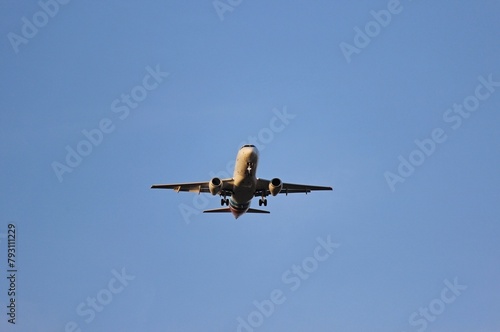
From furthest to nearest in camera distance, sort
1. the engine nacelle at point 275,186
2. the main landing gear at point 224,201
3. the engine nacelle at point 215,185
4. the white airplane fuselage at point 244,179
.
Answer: the main landing gear at point 224,201 → the engine nacelle at point 275,186 → the engine nacelle at point 215,185 → the white airplane fuselage at point 244,179

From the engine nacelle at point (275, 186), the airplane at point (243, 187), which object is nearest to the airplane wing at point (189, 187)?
the airplane at point (243, 187)

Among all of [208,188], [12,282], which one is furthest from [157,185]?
[12,282]

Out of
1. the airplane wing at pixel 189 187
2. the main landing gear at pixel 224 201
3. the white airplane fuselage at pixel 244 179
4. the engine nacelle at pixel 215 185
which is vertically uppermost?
the airplane wing at pixel 189 187

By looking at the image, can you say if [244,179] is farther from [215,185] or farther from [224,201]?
[224,201]

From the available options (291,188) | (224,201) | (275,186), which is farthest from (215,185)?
(291,188)

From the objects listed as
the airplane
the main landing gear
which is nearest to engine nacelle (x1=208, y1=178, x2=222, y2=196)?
the airplane

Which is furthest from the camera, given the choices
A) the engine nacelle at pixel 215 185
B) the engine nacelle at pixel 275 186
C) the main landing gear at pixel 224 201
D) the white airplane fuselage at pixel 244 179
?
the main landing gear at pixel 224 201

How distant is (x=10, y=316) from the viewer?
70.2m

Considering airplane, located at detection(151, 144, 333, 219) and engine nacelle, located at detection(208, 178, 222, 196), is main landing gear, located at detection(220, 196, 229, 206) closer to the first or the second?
airplane, located at detection(151, 144, 333, 219)

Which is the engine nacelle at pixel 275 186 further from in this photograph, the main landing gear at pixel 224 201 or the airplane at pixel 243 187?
the main landing gear at pixel 224 201

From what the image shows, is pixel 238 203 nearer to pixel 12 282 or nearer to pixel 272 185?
pixel 272 185

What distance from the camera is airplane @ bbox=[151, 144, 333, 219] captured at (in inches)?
3009

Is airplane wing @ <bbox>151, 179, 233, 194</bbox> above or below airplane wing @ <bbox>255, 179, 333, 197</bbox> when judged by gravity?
above

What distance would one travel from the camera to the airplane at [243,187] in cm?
7644
